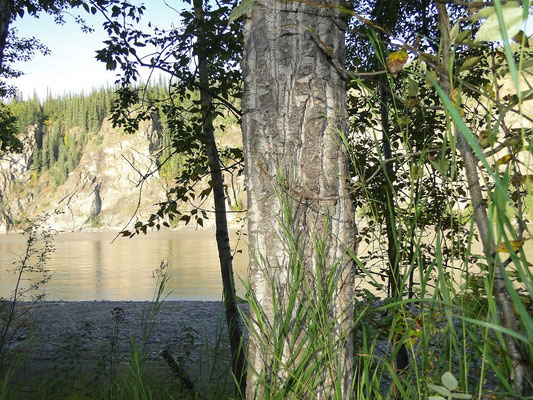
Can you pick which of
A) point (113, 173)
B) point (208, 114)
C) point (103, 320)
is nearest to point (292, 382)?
point (208, 114)

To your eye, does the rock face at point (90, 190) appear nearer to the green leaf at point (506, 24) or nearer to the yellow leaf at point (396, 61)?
the yellow leaf at point (396, 61)

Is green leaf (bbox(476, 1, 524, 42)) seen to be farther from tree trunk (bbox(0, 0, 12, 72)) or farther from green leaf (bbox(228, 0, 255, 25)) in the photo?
tree trunk (bbox(0, 0, 12, 72))

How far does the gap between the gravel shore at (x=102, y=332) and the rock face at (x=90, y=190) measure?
101 meters

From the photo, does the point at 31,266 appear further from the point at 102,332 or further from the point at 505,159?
the point at 102,332

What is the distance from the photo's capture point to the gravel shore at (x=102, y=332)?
22.8ft

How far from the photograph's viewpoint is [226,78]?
5184 millimetres

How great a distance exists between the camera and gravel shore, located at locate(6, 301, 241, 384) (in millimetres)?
6953

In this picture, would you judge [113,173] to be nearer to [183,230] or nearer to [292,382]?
[183,230]

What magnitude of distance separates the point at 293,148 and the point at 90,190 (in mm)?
124834

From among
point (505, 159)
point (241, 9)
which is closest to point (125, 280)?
point (241, 9)

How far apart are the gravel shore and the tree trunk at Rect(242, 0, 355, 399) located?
481 centimetres

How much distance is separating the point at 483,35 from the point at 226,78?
15.4ft

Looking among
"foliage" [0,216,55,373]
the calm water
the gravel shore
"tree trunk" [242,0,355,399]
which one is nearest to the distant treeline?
the calm water

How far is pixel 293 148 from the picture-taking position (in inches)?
59.4
